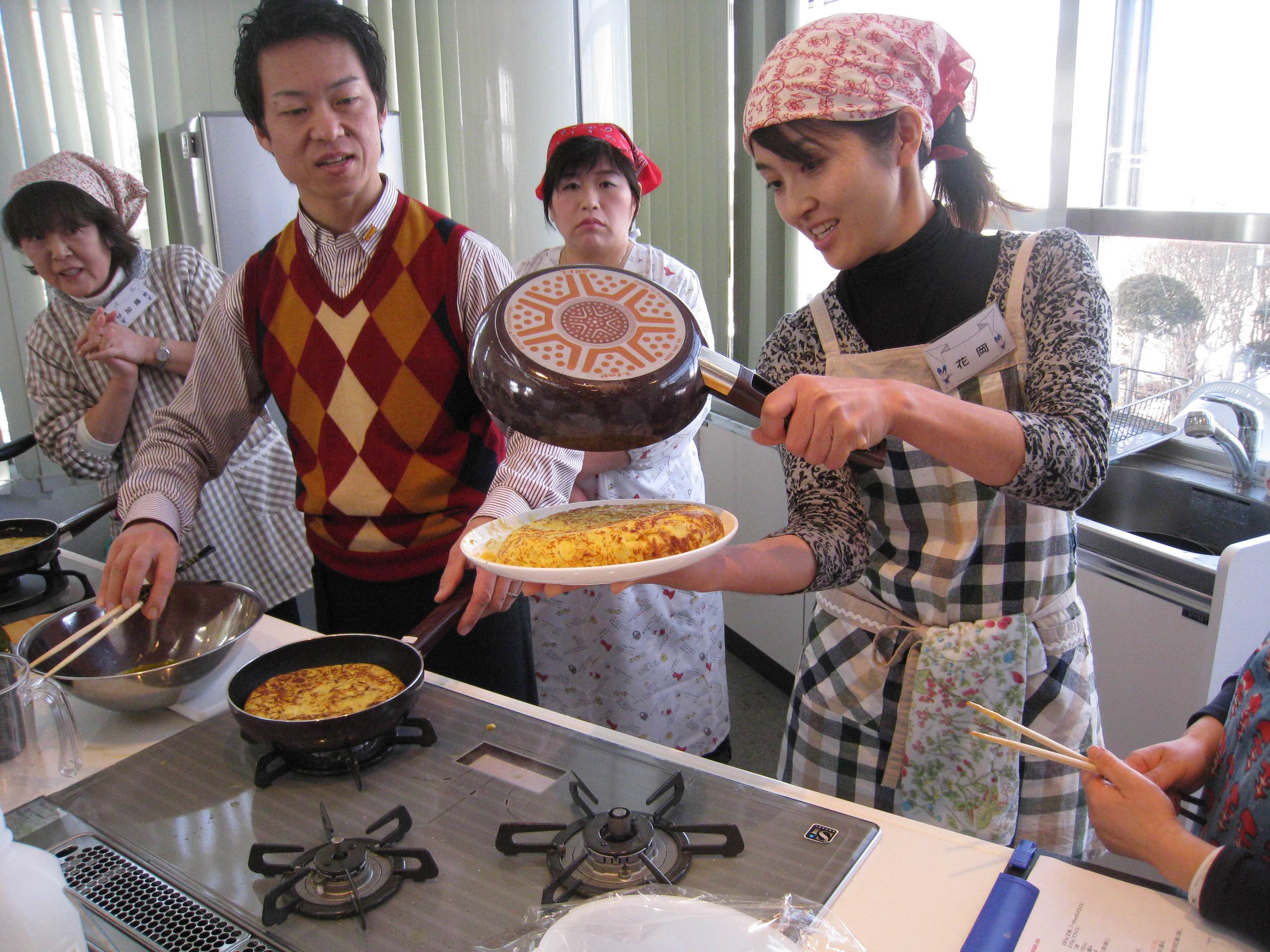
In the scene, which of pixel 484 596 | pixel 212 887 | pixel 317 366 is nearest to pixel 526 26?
pixel 317 366

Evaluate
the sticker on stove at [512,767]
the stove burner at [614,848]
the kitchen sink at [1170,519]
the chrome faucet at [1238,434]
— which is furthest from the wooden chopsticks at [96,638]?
the chrome faucet at [1238,434]

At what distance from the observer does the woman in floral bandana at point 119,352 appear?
2.18m

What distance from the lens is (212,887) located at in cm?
89

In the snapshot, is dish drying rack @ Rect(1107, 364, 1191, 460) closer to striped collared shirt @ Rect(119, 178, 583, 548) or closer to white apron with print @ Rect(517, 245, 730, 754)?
white apron with print @ Rect(517, 245, 730, 754)

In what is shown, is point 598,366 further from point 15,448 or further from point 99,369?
point 15,448

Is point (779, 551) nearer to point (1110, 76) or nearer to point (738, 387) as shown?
point (738, 387)

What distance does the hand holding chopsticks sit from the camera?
1.15 m

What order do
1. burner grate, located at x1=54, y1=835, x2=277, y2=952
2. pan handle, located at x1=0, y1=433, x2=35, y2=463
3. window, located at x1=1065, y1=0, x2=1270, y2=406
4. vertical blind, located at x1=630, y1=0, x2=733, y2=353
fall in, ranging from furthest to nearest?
vertical blind, located at x1=630, y1=0, x2=733, y2=353, pan handle, located at x1=0, y1=433, x2=35, y2=463, window, located at x1=1065, y1=0, x2=1270, y2=406, burner grate, located at x1=54, y1=835, x2=277, y2=952

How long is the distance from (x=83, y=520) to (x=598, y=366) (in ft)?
4.76

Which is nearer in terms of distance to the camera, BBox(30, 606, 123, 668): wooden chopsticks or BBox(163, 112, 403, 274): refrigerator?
BBox(30, 606, 123, 668): wooden chopsticks

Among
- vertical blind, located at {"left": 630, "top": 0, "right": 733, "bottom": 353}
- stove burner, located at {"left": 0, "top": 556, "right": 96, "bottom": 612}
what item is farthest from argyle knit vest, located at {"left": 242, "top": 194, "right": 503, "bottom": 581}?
vertical blind, located at {"left": 630, "top": 0, "right": 733, "bottom": 353}

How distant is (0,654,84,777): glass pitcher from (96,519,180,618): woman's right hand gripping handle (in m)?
0.23

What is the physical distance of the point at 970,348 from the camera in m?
1.18

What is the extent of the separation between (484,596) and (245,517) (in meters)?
1.45
